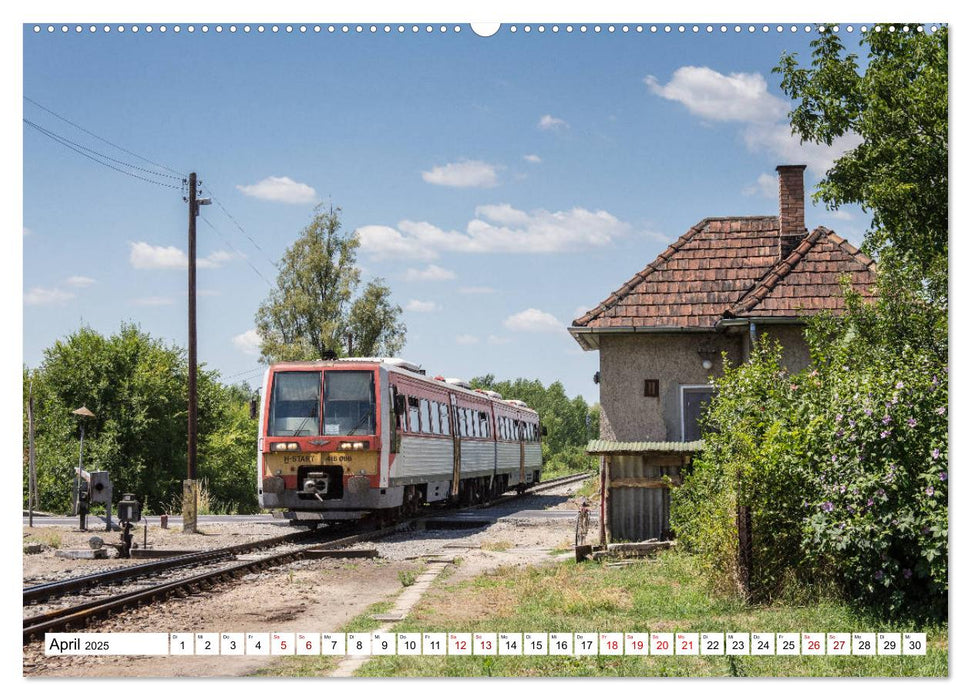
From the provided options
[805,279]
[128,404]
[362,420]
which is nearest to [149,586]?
[362,420]

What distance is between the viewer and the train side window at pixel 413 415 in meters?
21.1

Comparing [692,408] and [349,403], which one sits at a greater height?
[349,403]

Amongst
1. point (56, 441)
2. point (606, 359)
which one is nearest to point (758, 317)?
point (606, 359)

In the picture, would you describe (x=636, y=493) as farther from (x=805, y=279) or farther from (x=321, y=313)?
(x=321, y=313)

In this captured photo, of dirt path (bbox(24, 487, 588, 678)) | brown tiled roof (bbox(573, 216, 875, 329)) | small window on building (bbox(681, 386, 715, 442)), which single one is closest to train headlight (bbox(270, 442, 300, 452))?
dirt path (bbox(24, 487, 588, 678))

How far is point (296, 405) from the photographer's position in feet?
63.4

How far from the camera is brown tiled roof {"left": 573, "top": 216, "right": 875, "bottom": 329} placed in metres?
16.6

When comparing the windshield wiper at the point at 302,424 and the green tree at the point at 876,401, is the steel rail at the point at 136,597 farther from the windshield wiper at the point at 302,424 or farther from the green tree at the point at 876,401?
the green tree at the point at 876,401

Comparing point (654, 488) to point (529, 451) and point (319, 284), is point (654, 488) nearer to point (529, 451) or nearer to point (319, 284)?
point (319, 284)

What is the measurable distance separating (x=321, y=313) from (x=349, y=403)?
6812mm

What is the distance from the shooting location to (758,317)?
16.4 metres

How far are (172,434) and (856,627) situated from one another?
98.7 feet

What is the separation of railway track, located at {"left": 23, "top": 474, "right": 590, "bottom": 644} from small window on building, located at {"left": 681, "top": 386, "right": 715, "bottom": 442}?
19.3ft

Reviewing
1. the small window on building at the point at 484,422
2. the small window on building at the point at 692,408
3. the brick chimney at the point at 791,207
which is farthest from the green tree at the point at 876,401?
the small window on building at the point at 484,422
